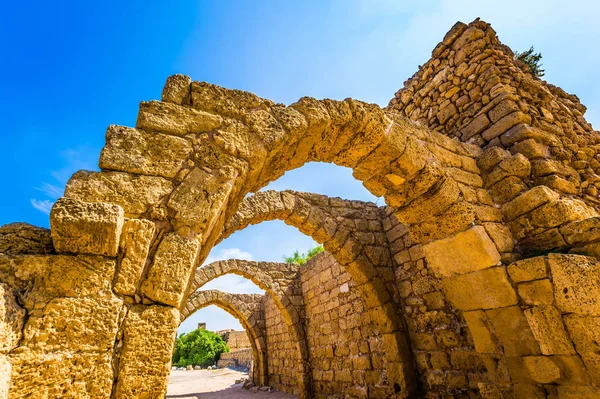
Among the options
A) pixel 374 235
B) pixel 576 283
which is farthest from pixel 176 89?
pixel 374 235

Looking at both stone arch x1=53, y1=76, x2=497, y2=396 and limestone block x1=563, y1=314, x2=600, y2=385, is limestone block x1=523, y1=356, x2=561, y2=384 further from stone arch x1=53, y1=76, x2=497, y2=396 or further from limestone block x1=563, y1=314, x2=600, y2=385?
stone arch x1=53, y1=76, x2=497, y2=396

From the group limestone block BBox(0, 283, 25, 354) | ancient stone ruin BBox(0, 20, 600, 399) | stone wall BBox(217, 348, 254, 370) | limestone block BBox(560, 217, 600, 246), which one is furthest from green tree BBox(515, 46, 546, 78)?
stone wall BBox(217, 348, 254, 370)

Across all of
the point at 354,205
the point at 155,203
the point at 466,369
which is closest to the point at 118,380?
the point at 155,203

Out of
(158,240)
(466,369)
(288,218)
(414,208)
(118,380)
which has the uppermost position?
(288,218)

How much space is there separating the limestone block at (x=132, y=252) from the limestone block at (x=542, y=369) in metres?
3.15

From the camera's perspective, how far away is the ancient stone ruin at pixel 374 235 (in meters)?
1.35

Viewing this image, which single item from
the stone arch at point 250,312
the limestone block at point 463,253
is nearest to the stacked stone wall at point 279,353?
the stone arch at point 250,312

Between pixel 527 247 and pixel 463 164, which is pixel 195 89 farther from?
pixel 527 247

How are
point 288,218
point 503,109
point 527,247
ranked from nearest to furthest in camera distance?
point 527,247, point 503,109, point 288,218

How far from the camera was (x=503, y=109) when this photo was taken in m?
3.82

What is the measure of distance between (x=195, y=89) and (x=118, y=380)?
1.75 m

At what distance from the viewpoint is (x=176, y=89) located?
2.14 m

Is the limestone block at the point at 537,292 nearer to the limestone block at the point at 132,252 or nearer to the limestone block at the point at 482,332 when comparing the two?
the limestone block at the point at 482,332

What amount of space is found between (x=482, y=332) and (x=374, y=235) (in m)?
2.81
